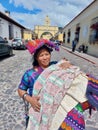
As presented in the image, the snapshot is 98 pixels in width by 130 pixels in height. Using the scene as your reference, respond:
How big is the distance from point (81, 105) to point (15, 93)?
12.4 ft

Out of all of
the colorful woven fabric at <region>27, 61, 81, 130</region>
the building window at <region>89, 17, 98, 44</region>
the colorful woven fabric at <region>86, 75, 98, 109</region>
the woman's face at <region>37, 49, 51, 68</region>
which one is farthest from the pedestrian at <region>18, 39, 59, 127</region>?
the building window at <region>89, 17, 98, 44</region>

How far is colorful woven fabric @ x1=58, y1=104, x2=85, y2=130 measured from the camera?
1.38m

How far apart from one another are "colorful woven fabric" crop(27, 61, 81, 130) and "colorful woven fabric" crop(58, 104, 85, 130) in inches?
5.1

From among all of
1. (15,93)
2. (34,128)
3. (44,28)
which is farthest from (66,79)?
(44,28)

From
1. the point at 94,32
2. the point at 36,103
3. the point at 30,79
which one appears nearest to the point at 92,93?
the point at 36,103

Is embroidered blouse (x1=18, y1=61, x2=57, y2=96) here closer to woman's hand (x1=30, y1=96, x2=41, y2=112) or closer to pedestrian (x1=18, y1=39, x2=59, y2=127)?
pedestrian (x1=18, y1=39, x2=59, y2=127)

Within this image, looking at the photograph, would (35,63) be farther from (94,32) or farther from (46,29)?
(46,29)

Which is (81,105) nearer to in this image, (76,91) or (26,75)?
(76,91)

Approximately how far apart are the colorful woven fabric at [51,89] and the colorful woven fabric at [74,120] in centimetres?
13

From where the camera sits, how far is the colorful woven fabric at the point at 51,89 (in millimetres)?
1335

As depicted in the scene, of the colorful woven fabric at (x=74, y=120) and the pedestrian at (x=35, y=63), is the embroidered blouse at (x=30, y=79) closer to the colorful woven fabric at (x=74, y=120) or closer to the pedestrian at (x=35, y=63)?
the pedestrian at (x=35, y=63)

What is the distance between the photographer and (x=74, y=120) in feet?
4.59

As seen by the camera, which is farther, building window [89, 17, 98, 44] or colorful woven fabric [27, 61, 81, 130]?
building window [89, 17, 98, 44]

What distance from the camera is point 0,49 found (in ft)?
37.8
